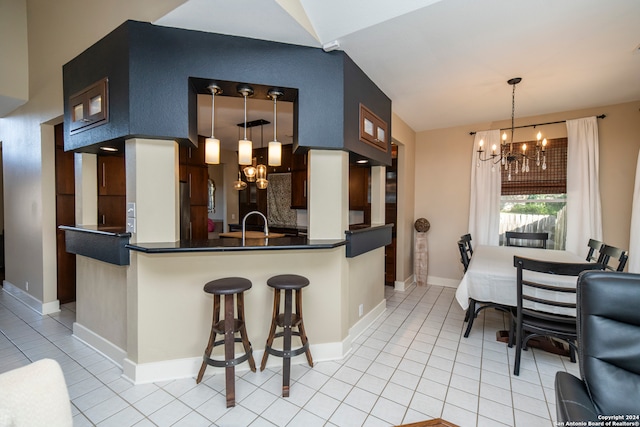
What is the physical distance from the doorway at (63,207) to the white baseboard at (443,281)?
5.33 m

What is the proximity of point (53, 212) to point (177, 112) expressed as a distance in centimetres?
273

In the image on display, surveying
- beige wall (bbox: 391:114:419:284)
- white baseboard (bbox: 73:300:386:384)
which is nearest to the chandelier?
beige wall (bbox: 391:114:419:284)

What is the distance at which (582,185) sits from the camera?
3.75 metres

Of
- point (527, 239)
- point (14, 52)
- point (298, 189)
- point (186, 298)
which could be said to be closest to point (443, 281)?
point (527, 239)

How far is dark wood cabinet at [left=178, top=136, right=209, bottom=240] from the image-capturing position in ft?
15.2

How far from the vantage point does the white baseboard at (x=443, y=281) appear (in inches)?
185

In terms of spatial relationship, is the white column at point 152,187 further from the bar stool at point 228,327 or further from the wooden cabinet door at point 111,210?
the wooden cabinet door at point 111,210

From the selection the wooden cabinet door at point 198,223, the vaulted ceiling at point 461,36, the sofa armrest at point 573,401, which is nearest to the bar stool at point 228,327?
the sofa armrest at point 573,401

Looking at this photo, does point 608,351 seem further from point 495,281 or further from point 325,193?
point 325,193

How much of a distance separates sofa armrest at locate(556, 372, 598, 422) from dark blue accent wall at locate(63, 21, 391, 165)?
6.54 feet

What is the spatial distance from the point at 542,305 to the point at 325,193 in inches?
79.2

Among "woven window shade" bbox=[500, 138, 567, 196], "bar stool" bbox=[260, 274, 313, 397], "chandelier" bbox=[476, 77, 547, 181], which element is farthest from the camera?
"woven window shade" bbox=[500, 138, 567, 196]

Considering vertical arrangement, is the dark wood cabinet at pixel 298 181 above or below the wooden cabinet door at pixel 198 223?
above

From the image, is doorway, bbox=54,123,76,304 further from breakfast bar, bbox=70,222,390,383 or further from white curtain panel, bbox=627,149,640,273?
white curtain panel, bbox=627,149,640,273
